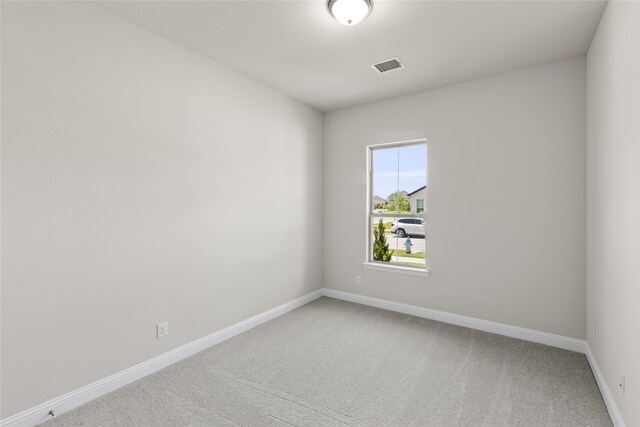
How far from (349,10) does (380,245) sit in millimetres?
2903

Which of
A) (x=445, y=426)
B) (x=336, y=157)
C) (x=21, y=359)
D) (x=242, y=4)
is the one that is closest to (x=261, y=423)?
(x=445, y=426)

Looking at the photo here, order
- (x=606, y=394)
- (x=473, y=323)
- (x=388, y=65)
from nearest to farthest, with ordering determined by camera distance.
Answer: (x=606, y=394) → (x=388, y=65) → (x=473, y=323)

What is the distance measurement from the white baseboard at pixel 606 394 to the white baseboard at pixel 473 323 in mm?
219

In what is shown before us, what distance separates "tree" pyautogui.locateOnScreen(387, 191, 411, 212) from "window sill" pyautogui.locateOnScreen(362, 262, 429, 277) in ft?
2.45

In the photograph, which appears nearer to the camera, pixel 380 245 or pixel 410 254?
pixel 410 254

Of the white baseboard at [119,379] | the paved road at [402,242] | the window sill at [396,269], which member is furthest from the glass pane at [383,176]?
the white baseboard at [119,379]

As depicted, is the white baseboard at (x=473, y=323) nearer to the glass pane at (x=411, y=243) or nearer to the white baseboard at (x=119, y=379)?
the glass pane at (x=411, y=243)

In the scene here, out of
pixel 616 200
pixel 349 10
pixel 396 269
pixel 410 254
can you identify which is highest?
pixel 349 10

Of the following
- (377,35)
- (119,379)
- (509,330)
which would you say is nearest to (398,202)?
(509,330)

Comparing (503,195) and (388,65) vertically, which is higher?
(388,65)

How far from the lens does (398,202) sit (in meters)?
4.13

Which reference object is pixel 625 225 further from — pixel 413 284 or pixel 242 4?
pixel 242 4

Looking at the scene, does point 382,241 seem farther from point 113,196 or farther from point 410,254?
point 113,196

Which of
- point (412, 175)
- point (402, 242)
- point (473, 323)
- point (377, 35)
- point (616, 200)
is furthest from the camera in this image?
point (402, 242)
